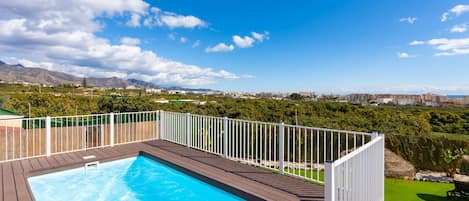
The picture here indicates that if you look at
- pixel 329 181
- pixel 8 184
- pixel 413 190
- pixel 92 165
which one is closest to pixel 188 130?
pixel 92 165

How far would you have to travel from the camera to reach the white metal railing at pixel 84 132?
21.8ft

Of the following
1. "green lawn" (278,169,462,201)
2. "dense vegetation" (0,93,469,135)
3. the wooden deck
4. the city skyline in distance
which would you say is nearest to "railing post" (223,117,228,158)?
the wooden deck

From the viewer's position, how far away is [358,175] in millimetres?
2570

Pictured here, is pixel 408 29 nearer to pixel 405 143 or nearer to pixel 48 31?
pixel 405 143

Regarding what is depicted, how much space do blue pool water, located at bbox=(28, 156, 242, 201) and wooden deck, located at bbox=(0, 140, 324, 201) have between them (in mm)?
139

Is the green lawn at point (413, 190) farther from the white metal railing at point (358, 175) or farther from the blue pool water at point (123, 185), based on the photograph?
the white metal railing at point (358, 175)

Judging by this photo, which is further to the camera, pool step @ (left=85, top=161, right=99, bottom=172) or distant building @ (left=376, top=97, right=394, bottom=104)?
distant building @ (left=376, top=97, right=394, bottom=104)

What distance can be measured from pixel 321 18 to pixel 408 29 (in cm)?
437

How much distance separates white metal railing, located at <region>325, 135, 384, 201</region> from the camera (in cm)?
219

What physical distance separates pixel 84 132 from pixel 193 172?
4.01 meters

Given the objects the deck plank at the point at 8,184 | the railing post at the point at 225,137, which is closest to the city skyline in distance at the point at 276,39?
the deck plank at the point at 8,184

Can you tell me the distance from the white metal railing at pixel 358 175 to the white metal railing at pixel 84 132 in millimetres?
5762

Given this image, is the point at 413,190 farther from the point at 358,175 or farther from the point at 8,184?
the point at 8,184

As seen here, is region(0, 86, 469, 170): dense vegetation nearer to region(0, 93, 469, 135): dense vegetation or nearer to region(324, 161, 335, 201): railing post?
region(0, 93, 469, 135): dense vegetation
